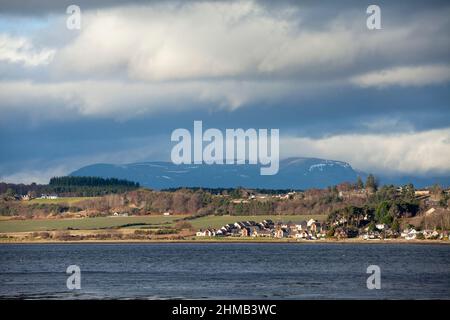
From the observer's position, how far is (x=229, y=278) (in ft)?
324

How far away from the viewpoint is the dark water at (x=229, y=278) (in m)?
79.2

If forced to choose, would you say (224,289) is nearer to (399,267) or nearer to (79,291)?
(79,291)

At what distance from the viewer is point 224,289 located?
84188 millimetres

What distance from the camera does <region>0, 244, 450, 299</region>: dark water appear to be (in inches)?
3120
